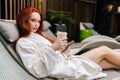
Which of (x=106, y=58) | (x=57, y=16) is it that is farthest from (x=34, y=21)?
(x=57, y=16)

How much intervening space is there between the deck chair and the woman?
6cm

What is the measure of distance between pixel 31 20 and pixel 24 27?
88mm

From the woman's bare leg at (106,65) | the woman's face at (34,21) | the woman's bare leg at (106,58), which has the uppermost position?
the woman's face at (34,21)

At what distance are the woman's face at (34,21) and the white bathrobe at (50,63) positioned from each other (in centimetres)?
21

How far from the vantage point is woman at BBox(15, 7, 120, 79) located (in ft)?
4.50

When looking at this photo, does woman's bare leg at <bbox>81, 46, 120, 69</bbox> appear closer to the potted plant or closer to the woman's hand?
the woman's hand

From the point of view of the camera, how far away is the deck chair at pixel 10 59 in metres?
1.37

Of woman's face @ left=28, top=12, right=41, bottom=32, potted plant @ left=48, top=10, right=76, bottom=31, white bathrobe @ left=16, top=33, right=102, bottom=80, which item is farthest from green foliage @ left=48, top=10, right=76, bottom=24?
white bathrobe @ left=16, top=33, right=102, bottom=80

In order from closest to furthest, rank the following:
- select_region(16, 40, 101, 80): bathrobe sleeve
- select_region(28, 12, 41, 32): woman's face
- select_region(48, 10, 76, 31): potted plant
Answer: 1. select_region(16, 40, 101, 80): bathrobe sleeve
2. select_region(28, 12, 41, 32): woman's face
3. select_region(48, 10, 76, 31): potted plant

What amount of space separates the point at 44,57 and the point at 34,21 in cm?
51

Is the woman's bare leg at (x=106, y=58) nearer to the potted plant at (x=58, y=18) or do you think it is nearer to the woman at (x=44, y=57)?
the woman at (x=44, y=57)

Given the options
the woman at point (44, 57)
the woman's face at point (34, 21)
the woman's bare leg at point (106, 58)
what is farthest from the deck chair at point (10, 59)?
the woman's bare leg at point (106, 58)

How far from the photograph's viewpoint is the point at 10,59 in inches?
60.9

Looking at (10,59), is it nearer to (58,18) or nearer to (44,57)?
(44,57)
